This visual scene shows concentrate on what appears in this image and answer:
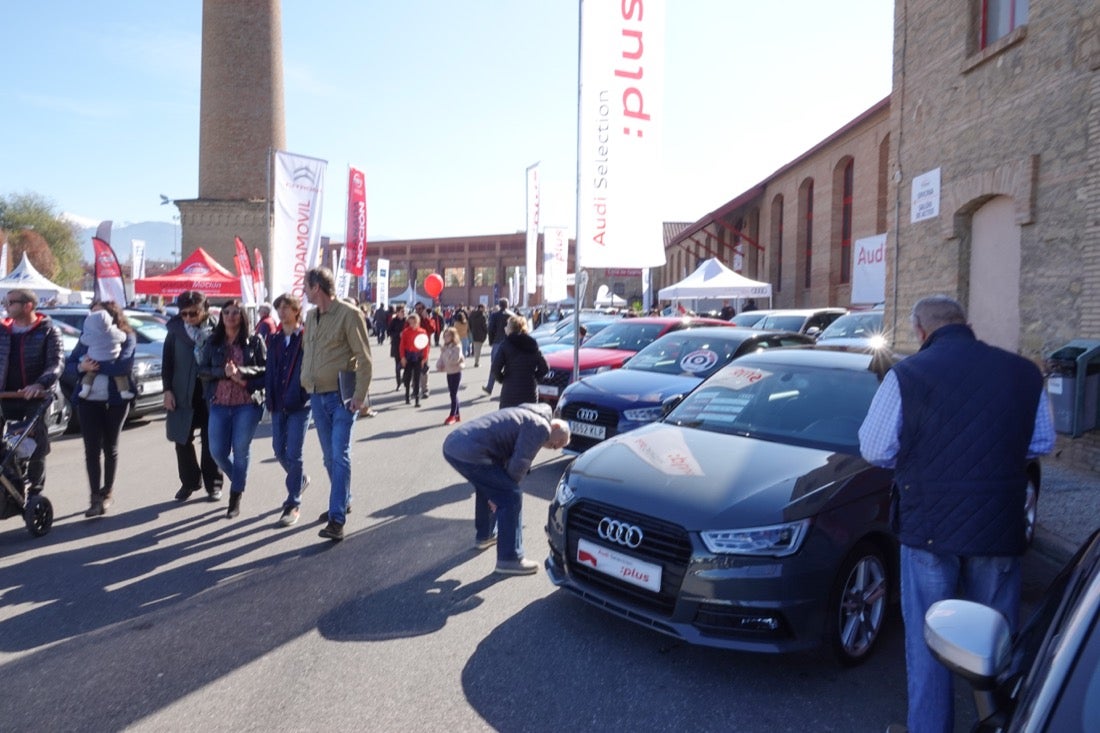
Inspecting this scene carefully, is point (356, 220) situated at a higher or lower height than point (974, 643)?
higher

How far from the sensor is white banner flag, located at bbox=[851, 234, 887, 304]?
19.2 meters

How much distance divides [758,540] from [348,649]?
83.9 inches

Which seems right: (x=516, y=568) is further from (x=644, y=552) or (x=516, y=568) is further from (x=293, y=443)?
(x=293, y=443)

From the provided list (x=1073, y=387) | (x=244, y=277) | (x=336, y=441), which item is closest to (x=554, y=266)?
(x=244, y=277)

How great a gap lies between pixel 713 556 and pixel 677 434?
1424mm

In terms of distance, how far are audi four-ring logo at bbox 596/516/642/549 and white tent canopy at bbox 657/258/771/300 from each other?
726 inches

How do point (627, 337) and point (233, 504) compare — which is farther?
point (627, 337)

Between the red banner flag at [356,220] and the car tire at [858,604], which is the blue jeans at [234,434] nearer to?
the car tire at [858,604]

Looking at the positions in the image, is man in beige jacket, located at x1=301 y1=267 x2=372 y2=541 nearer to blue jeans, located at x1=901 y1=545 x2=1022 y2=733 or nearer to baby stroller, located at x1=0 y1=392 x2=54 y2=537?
baby stroller, located at x1=0 y1=392 x2=54 y2=537

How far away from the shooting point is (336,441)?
5781mm

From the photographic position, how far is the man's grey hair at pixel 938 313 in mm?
3146

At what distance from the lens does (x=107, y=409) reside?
20.9ft

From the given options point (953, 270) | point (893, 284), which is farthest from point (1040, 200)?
point (893, 284)

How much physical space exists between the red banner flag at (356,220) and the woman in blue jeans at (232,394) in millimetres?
10417
